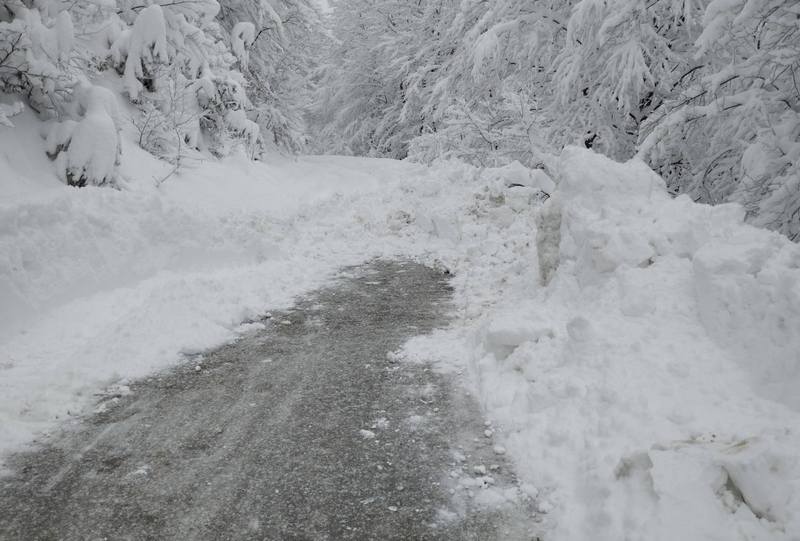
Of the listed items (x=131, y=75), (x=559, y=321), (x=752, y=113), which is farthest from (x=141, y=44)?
(x=752, y=113)

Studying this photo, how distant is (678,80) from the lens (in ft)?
32.4

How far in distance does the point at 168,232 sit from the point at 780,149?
8.16 metres

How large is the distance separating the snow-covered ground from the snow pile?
2 centimetres

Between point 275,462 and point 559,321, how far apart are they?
3.21 m

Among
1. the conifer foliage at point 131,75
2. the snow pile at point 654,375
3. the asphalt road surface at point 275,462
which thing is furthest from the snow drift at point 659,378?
the conifer foliage at point 131,75

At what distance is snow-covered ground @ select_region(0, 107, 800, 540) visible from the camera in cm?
340

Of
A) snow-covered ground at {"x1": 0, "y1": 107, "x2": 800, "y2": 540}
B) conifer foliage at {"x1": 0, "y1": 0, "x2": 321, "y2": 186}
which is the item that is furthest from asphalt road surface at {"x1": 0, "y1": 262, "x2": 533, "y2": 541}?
conifer foliage at {"x1": 0, "y1": 0, "x2": 321, "y2": 186}

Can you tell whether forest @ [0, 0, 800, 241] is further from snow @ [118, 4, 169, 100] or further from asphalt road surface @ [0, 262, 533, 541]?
asphalt road surface @ [0, 262, 533, 541]

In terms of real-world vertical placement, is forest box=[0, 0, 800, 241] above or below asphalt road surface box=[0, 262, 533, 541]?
above

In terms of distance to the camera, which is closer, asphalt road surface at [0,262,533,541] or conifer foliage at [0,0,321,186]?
asphalt road surface at [0,262,533,541]

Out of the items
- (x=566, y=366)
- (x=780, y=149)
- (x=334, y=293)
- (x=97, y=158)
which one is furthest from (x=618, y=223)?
(x=97, y=158)

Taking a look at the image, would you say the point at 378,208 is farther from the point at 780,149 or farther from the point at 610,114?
the point at 780,149

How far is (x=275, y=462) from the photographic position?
4184 millimetres

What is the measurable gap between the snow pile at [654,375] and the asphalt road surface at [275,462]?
449 millimetres
